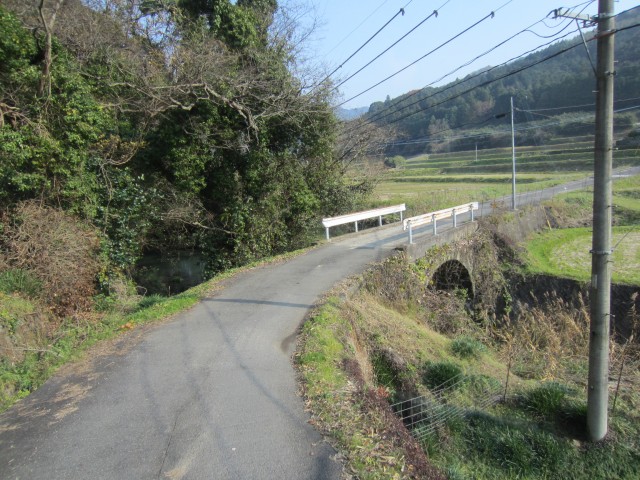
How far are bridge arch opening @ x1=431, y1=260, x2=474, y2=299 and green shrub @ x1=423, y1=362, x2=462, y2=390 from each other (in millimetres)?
7148

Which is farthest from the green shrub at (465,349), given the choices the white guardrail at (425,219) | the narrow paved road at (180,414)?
the white guardrail at (425,219)

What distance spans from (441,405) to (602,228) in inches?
131

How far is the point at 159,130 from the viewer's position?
527 inches

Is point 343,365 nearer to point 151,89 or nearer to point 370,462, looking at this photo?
point 370,462

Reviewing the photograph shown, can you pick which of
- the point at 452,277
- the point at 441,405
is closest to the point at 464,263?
the point at 452,277

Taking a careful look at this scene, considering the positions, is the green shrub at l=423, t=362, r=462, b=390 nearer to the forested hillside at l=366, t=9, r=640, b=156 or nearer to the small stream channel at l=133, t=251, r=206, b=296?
the small stream channel at l=133, t=251, r=206, b=296

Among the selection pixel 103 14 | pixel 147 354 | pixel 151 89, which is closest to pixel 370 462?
pixel 147 354

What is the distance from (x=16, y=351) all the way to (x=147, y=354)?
7.89ft

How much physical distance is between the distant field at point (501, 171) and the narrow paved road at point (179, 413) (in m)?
26.5

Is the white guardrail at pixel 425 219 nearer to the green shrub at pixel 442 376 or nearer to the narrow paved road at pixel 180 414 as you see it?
the green shrub at pixel 442 376

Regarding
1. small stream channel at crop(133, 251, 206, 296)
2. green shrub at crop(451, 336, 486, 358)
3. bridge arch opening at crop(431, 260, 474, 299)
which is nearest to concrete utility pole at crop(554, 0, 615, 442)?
A: green shrub at crop(451, 336, 486, 358)

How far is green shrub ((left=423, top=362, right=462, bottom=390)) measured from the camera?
23.8ft

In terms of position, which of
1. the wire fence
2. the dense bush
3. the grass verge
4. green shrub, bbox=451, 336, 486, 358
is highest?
the dense bush

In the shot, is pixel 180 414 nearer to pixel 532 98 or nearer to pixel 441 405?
pixel 441 405
